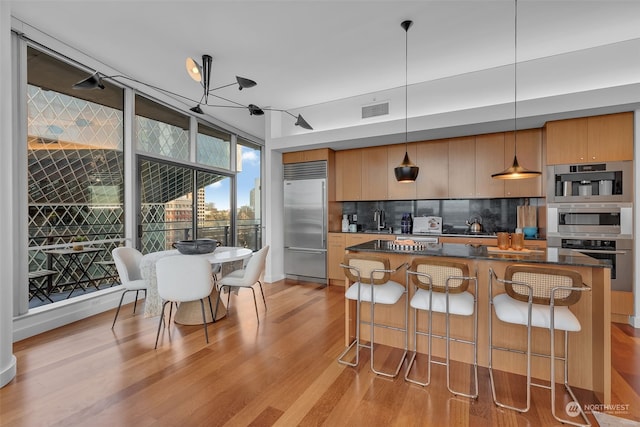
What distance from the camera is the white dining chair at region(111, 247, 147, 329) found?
3178mm

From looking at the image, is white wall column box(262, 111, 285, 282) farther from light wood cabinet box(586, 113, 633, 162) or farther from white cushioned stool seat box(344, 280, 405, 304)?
light wood cabinet box(586, 113, 633, 162)

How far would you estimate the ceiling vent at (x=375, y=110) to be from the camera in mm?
4529

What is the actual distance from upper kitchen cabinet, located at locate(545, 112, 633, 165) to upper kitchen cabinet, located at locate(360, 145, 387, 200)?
2.22m

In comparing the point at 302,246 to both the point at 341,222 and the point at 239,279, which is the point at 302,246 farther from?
the point at 239,279

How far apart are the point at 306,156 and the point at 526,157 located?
3345 millimetres

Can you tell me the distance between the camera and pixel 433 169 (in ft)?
15.1

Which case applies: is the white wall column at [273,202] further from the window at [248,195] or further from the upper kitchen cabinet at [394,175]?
the upper kitchen cabinet at [394,175]

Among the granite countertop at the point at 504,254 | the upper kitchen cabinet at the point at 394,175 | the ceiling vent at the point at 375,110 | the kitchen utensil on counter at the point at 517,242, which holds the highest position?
the ceiling vent at the point at 375,110

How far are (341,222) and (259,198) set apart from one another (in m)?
2.34

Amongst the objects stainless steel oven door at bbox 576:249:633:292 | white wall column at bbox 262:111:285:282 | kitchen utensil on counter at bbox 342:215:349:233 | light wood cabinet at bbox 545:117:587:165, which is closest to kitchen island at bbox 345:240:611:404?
stainless steel oven door at bbox 576:249:633:292

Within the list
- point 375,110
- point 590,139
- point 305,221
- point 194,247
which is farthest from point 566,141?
point 194,247

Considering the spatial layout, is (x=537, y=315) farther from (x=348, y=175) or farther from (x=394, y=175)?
(x=348, y=175)

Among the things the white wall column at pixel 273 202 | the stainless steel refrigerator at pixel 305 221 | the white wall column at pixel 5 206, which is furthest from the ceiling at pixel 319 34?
the stainless steel refrigerator at pixel 305 221

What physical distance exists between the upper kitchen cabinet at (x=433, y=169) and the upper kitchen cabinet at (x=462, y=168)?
0.07 m
